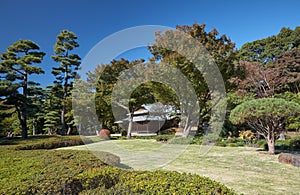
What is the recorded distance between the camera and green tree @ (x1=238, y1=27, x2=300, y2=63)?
22.3 metres

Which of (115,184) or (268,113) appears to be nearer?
(115,184)

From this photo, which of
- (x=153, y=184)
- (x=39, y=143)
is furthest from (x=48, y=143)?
(x=153, y=184)

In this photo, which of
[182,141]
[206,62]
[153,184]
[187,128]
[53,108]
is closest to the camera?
[153,184]

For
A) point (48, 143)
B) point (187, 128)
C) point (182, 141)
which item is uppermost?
point (187, 128)

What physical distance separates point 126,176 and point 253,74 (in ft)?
48.7

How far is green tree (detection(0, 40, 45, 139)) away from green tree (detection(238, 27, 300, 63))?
23826mm

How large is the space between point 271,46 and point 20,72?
2745cm

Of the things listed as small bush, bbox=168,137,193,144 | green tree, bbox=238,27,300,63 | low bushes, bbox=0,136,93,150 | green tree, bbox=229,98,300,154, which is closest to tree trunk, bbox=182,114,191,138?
small bush, bbox=168,137,193,144

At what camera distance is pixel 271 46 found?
24297 mm

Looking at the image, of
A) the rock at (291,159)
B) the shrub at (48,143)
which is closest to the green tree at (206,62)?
the rock at (291,159)

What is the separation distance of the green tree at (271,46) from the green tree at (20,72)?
78.2 ft

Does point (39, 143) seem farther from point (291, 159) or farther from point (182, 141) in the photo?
point (291, 159)

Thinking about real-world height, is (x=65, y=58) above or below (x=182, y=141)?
above

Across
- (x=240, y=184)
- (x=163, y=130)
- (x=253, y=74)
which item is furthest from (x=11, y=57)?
(x=253, y=74)
